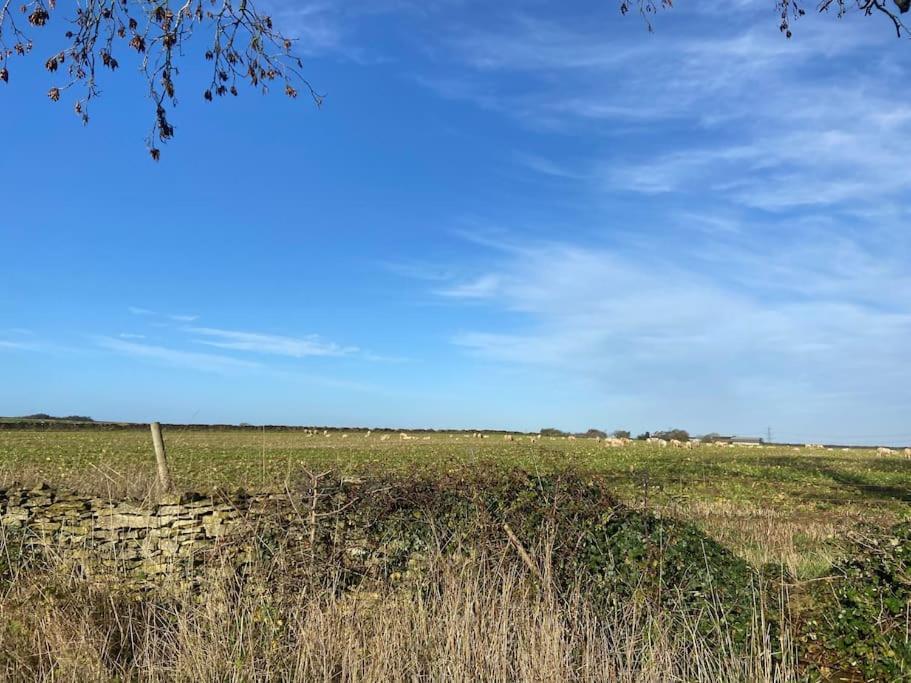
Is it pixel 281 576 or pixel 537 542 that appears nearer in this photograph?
pixel 281 576

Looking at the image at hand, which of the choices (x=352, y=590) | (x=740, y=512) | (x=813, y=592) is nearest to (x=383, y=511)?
(x=352, y=590)

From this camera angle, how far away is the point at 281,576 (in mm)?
6738

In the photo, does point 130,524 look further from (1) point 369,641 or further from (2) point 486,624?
(2) point 486,624

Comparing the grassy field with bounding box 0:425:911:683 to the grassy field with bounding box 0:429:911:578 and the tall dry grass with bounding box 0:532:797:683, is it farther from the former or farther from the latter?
the grassy field with bounding box 0:429:911:578

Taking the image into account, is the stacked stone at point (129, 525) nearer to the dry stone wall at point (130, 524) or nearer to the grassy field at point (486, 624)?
the dry stone wall at point (130, 524)

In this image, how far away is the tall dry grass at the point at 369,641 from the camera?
494 centimetres

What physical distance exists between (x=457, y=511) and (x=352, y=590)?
157cm

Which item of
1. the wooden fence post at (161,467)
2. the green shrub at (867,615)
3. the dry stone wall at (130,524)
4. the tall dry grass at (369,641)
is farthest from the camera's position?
the wooden fence post at (161,467)

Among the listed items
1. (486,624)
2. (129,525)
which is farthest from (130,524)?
(486,624)

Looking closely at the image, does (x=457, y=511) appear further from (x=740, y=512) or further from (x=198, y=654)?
(x=740, y=512)

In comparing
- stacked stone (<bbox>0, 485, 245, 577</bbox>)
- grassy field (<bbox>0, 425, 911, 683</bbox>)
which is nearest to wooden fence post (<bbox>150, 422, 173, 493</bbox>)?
stacked stone (<bbox>0, 485, 245, 577</bbox>)

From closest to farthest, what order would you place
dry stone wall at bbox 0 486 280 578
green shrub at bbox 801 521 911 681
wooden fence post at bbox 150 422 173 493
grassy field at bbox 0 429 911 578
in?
green shrub at bbox 801 521 911 681, dry stone wall at bbox 0 486 280 578, grassy field at bbox 0 429 911 578, wooden fence post at bbox 150 422 173 493

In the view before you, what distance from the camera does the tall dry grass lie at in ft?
16.2

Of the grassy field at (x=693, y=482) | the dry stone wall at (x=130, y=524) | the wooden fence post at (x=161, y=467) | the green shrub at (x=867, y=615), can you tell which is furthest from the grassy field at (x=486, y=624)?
the wooden fence post at (x=161, y=467)
